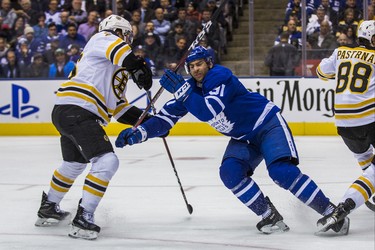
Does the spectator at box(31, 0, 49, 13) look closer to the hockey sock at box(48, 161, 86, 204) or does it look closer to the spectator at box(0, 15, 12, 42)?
the spectator at box(0, 15, 12, 42)

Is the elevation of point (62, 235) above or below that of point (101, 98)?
below

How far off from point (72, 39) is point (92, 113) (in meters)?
7.71

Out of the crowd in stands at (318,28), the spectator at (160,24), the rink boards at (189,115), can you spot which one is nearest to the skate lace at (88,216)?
the rink boards at (189,115)

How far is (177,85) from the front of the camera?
5.05m

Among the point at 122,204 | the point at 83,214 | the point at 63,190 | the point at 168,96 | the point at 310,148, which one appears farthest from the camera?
the point at 168,96

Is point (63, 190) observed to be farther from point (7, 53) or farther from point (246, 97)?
point (7, 53)

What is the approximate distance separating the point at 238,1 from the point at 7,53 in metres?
3.29

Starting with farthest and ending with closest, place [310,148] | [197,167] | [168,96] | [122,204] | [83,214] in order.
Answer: [168,96] → [310,148] → [197,167] → [122,204] → [83,214]

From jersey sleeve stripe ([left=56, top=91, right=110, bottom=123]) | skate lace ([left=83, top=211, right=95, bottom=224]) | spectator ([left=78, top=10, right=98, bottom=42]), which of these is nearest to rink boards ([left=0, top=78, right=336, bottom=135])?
spectator ([left=78, top=10, right=98, bottom=42])

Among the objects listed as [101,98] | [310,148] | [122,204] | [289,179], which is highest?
[101,98]

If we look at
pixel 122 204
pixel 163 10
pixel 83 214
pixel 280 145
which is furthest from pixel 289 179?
pixel 163 10

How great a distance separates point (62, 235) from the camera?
16.6 ft

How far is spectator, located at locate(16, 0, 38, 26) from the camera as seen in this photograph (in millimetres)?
13219

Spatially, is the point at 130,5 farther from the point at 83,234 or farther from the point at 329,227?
the point at 329,227
